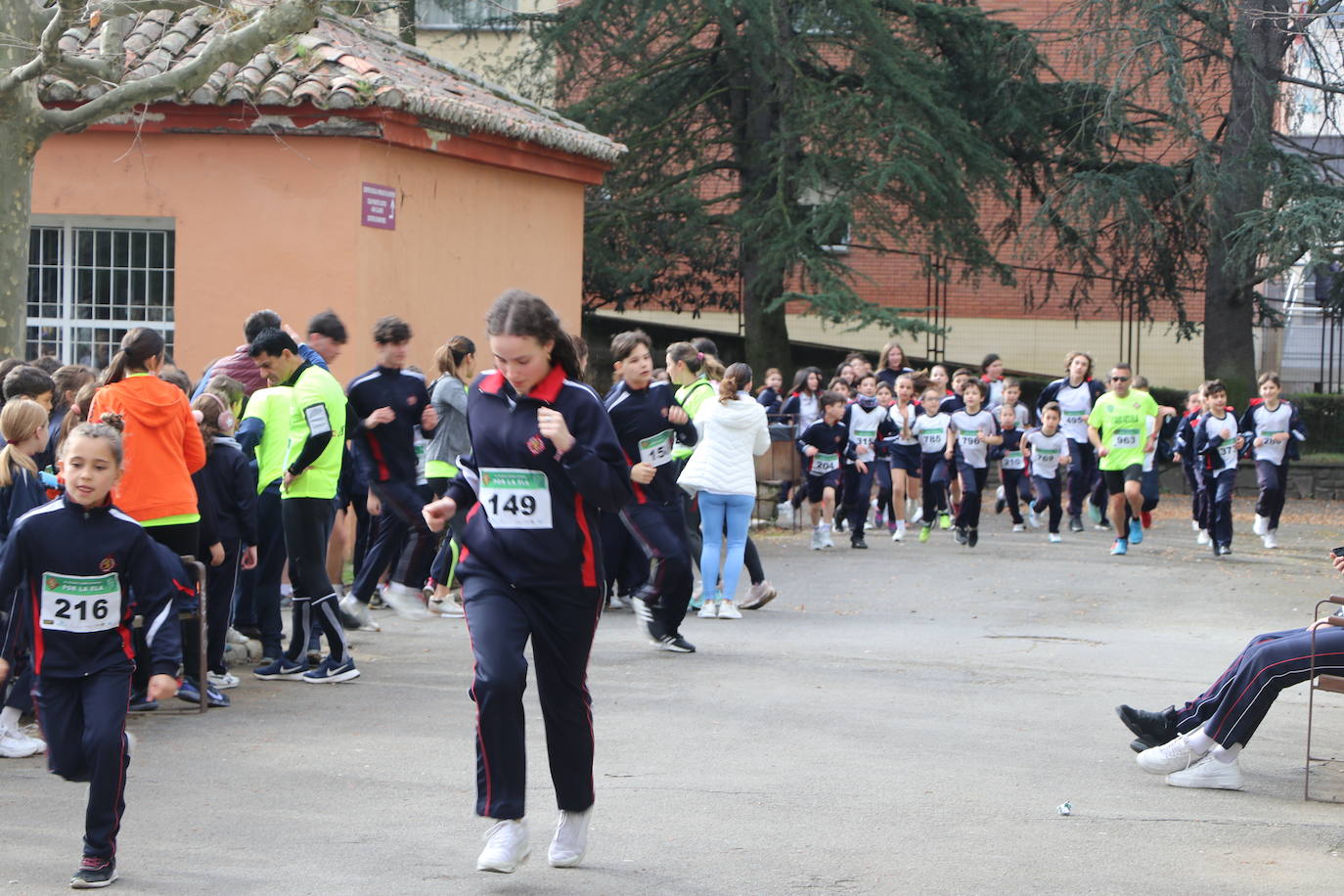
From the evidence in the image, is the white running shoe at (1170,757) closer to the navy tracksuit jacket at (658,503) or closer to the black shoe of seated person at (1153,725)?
the black shoe of seated person at (1153,725)

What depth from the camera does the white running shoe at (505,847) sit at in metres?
5.44

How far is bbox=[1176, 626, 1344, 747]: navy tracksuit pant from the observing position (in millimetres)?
6816

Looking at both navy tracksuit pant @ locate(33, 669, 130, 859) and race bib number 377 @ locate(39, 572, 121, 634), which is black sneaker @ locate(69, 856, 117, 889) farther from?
race bib number 377 @ locate(39, 572, 121, 634)

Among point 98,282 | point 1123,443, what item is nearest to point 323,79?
point 98,282

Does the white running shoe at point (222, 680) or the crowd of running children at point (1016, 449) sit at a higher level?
the crowd of running children at point (1016, 449)

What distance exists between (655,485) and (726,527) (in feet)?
6.84

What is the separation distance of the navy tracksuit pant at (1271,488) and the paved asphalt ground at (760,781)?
19.2 feet

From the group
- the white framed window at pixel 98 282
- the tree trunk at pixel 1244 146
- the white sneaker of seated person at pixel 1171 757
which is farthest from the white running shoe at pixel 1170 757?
the tree trunk at pixel 1244 146

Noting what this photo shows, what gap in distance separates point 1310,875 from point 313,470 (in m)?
5.53

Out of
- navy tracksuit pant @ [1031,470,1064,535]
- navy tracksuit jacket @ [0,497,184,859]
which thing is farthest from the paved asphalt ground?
A: navy tracksuit pant @ [1031,470,1064,535]

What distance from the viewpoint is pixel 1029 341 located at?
109 ft

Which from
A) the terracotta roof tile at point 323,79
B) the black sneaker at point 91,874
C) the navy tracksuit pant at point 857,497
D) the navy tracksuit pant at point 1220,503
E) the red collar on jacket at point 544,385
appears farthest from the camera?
the navy tracksuit pant at point 857,497

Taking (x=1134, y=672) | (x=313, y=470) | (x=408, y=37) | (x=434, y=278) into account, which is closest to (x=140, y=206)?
(x=434, y=278)

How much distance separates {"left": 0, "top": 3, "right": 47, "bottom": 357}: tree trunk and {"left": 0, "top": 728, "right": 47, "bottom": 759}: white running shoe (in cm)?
464
